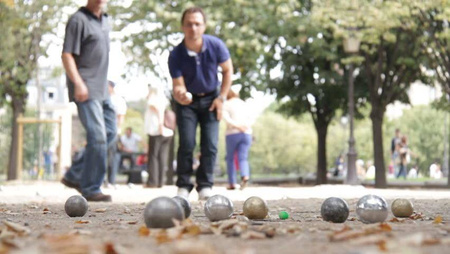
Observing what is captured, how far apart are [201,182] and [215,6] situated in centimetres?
1476

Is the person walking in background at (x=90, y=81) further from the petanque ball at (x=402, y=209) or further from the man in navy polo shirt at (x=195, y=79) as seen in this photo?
the petanque ball at (x=402, y=209)

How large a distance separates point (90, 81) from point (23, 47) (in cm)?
1900

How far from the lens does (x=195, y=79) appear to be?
436 inches

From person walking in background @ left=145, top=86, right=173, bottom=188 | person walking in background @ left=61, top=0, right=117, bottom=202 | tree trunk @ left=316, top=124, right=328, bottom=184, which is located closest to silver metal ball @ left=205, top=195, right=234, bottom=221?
person walking in background @ left=61, top=0, right=117, bottom=202

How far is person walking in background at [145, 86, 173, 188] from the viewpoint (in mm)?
18234

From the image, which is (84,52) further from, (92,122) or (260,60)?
(260,60)

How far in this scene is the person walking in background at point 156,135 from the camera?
18234mm

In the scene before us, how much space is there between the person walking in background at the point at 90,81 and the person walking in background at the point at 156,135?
6847mm

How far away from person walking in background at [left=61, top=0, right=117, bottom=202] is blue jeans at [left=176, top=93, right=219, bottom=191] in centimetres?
93

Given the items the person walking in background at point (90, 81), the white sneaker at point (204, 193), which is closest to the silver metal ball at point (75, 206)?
the person walking in background at point (90, 81)

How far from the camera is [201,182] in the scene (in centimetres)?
1151

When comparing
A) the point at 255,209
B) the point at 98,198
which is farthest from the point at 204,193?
the point at 255,209

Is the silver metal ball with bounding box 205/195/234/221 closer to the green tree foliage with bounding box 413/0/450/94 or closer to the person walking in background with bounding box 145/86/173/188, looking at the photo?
the person walking in background with bounding box 145/86/173/188

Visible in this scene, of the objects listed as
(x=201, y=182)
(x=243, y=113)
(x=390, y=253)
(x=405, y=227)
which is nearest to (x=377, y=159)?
(x=243, y=113)
